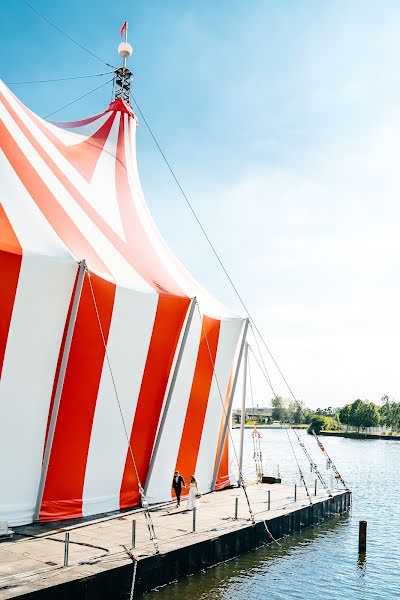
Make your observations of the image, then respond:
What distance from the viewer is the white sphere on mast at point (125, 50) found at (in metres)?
18.2

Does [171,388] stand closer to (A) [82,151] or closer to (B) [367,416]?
(A) [82,151]

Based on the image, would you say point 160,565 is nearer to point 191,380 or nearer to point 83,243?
point 191,380

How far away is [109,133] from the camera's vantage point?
16.3 meters

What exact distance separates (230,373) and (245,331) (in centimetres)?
118

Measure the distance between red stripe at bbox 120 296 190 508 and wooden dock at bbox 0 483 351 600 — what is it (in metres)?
0.68

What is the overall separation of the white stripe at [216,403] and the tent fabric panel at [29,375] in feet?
16.4

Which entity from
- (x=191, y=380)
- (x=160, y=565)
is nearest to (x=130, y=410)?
(x=191, y=380)

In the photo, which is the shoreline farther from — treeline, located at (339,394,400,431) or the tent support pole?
the tent support pole

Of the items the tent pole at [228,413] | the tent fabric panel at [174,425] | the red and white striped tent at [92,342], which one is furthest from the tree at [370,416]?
the tent fabric panel at [174,425]

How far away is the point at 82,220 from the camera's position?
11688 mm

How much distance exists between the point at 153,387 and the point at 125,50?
1203 centimetres

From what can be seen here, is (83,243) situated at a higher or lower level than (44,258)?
higher

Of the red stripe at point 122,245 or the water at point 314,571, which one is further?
the red stripe at point 122,245

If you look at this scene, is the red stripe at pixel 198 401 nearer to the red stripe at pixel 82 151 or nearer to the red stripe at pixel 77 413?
the red stripe at pixel 77 413
